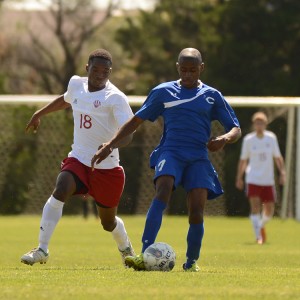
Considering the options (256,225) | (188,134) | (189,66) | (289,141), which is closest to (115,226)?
(188,134)

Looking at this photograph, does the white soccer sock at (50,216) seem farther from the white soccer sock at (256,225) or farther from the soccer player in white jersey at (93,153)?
the white soccer sock at (256,225)

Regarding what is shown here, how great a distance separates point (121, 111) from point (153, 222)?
1634 millimetres

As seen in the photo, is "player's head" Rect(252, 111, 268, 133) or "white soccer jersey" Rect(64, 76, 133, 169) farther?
"player's head" Rect(252, 111, 268, 133)

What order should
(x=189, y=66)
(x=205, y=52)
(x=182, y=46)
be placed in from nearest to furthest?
1. (x=189, y=66)
2. (x=205, y=52)
3. (x=182, y=46)

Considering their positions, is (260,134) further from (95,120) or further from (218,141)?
(218,141)

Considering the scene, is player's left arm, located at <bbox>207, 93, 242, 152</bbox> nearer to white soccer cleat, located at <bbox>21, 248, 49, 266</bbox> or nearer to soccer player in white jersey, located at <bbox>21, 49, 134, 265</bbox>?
soccer player in white jersey, located at <bbox>21, 49, 134, 265</bbox>

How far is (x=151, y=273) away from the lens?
9.88 m

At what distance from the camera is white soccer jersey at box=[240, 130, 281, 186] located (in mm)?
19625

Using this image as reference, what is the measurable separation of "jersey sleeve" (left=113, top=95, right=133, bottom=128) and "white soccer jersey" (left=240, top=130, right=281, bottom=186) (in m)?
8.30

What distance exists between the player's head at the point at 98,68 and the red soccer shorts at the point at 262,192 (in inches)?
321

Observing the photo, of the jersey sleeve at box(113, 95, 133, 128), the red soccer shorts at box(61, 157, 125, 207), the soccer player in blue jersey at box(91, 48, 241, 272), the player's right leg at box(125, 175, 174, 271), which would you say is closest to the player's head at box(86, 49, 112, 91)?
the jersey sleeve at box(113, 95, 133, 128)

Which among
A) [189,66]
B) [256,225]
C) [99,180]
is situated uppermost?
[189,66]

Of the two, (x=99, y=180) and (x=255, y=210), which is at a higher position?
(x=99, y=180)

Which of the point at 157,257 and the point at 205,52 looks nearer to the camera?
the point at 157,257
